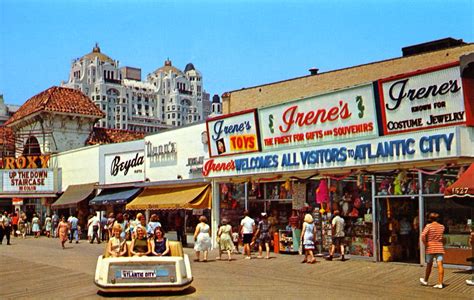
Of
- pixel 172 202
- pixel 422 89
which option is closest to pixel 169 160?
pixel 172 202

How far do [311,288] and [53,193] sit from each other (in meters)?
27.7

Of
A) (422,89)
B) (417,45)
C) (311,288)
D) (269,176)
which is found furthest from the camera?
(417,45)

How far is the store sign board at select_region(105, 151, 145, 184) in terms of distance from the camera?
97.8ft

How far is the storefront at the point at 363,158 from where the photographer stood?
1580cm

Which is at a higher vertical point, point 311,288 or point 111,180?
→ point 111,180

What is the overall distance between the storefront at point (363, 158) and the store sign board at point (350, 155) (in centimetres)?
3

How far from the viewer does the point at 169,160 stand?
27594 millimetres

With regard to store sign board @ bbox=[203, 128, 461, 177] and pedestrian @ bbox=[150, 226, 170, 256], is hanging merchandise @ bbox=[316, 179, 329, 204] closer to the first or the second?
store sign board @ bbox=[203, 128, 461, 177]

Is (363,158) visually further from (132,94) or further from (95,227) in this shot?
(132,94)

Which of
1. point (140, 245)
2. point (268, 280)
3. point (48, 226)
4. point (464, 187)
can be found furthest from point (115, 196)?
point (464, 187)

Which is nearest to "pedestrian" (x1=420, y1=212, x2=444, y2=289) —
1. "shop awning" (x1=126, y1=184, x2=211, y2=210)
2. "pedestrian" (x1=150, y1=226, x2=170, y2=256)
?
"pedestrian" (x1=150, y1=226, x2=170, y2=256)

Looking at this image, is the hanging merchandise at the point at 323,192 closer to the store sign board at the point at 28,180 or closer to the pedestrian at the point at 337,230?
the pedestrian at the point at 337,230

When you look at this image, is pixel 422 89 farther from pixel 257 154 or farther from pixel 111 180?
pixel 111 180

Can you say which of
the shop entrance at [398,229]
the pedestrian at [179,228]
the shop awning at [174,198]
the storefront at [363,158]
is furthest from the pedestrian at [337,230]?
the pedestrian at [179,228]
